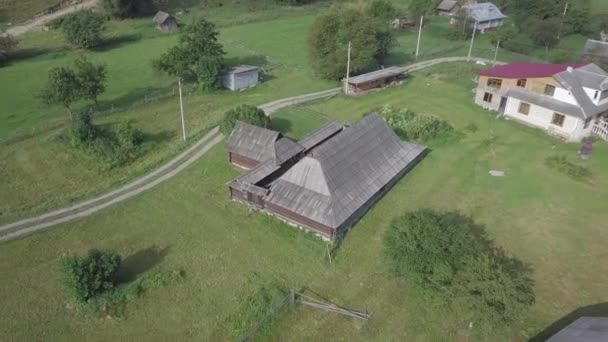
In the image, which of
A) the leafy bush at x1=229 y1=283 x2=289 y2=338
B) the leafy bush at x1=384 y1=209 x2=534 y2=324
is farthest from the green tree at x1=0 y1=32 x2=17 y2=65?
the leafy bush at x1=384 y1=209 x2=534 y2=324

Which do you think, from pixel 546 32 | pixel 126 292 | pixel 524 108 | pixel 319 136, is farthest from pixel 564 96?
pixel 126 292

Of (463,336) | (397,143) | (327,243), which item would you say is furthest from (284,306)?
(397,143)

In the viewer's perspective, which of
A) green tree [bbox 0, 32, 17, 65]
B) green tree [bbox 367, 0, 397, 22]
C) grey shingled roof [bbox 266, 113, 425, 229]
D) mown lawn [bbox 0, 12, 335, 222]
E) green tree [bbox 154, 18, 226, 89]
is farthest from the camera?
green tree [bbox 367, 0, 397, 22]

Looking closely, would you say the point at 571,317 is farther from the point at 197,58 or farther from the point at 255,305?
the point at 197,58

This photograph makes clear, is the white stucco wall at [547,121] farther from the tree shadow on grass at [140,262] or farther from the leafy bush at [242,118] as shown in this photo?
the tree shadow on grass at [140,262]

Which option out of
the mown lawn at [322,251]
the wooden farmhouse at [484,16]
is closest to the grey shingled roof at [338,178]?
the mown lawn at [322,251]

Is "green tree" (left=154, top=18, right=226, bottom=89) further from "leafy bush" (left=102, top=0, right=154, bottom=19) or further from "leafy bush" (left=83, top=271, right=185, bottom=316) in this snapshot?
"leafy bush" (left=102, top=0, right=154, bottom=19)

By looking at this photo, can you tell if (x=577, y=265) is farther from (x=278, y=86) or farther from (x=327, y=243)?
(x=278, y=86)
